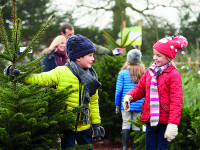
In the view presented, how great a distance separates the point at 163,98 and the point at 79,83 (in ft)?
3.11

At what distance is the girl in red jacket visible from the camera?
300cm

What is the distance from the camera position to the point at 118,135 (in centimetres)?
593

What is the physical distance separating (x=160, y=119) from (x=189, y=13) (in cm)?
1318

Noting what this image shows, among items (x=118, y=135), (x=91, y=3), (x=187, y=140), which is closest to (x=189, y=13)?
(x=91, y=3)

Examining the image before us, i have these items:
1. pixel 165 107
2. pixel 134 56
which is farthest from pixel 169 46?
pixel 134 56

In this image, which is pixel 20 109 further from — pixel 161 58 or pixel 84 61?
pixel 161 58

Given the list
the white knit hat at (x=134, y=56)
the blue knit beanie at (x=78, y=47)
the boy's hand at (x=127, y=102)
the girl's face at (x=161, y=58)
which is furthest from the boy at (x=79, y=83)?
the white knit hat at (x=134, y=56)

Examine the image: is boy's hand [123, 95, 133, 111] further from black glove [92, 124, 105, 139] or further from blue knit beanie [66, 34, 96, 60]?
blue knit beanie [66, 34, 96, 60]

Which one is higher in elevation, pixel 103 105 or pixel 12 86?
pixel 12 86

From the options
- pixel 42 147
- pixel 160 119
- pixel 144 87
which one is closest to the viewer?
pixel 42 147

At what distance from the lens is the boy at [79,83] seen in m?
3.00

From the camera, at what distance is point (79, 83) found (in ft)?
10.1

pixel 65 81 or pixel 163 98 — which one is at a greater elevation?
pixel 65 81

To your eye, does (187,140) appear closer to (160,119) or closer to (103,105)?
(160,119)
